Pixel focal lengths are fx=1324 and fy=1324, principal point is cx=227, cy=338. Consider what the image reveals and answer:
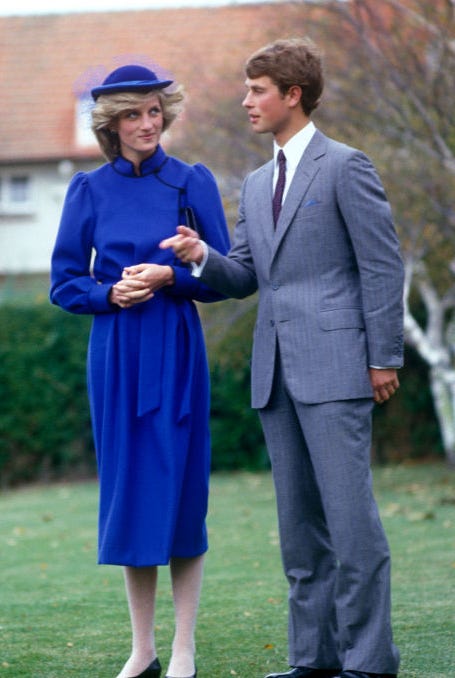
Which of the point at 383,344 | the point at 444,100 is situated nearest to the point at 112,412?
the point at 383,344

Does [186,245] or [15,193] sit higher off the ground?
[15,193]

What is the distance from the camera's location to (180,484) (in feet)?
15.2

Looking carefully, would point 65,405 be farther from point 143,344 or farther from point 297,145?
point 297,145

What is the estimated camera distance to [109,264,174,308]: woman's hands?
461cm

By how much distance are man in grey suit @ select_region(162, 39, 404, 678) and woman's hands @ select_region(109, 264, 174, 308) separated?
121 mm

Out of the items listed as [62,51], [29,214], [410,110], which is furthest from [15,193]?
[410,110]

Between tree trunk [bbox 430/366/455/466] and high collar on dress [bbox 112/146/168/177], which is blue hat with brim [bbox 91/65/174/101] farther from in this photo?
tree trunk [bbox 430/366/455/466]

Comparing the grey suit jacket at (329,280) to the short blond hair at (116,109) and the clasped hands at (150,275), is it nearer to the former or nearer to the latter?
the clasped hands at (150,275)

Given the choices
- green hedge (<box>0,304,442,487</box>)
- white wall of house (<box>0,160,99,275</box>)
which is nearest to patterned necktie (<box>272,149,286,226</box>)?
green hedge (<box>0,304,442,487</box>)

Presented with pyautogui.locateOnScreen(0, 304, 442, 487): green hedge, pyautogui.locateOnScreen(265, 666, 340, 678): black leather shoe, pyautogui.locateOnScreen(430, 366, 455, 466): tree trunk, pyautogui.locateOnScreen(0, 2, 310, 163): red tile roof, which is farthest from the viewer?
pyautogui.locateOnScreen(0, 2, 310, 163): red tile roof

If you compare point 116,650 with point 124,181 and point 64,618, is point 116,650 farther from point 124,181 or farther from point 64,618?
point 124,181

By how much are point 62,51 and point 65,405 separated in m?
16.6

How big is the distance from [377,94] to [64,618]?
750cm

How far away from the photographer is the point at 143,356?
4.70 m
